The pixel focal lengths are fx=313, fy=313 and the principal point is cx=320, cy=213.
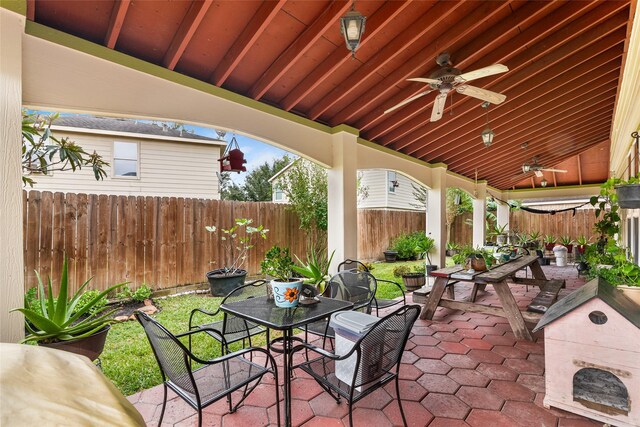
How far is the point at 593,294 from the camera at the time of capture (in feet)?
7.02

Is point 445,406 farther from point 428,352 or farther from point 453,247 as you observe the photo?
point 453,247

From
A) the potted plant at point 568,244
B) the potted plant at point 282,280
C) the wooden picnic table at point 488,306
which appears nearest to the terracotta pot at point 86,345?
the potted plant at point 282,280

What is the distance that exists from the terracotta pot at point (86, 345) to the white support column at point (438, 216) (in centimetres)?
668

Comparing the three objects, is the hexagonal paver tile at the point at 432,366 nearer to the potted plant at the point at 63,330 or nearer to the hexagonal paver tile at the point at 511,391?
the hexagonal paver tile at the point at 511,391

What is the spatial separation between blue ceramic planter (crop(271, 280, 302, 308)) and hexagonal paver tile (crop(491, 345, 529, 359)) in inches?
90.2

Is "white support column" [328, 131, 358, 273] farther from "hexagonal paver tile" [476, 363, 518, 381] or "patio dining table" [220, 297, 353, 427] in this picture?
"hexagonal paver tile" [476, 363, 518, 381]

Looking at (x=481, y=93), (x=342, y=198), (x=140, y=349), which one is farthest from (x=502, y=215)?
(x=140, y=349)

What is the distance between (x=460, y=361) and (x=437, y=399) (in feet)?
2.59

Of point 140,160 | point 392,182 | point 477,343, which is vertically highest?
point 140,160

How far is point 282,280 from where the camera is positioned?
249 centimetres

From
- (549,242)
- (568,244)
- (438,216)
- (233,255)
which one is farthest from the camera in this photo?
(549,242)

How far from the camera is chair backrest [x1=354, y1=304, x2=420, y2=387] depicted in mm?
1796

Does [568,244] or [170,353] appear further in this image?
[568,244]

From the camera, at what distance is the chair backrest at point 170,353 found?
163 centimetres
